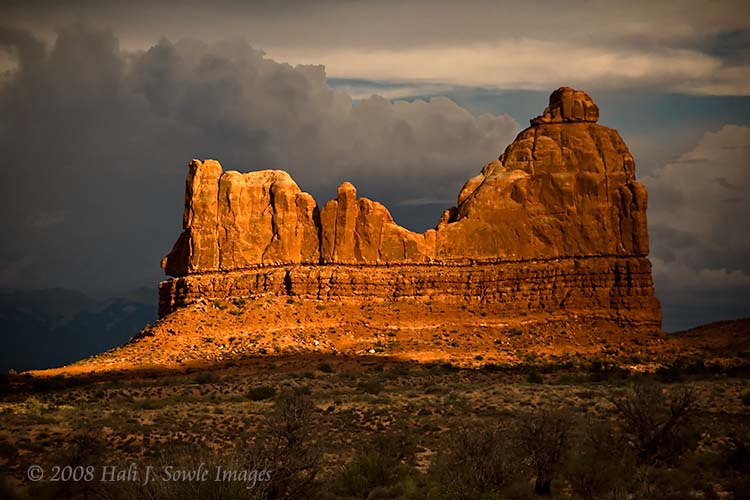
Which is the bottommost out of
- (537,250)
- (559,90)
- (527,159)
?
(537,250)

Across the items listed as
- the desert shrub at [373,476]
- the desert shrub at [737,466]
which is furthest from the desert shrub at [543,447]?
the desert shrub at [737,466]

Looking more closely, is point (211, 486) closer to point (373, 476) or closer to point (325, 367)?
point (373, 476)

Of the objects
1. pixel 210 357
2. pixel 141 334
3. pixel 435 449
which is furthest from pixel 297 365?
pixel 435 449

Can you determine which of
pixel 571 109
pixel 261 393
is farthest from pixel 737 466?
pixel 571 109

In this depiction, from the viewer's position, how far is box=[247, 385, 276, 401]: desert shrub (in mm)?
58091

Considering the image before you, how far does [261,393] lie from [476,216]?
1422 inches

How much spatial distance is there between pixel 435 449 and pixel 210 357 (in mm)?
37068

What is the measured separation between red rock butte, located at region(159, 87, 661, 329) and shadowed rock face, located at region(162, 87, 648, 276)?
4.1 inches

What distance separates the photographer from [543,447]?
3759cm

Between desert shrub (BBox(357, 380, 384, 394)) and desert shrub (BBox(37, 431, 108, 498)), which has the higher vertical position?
desert shrub (BBox(357, 380, 384, 394))

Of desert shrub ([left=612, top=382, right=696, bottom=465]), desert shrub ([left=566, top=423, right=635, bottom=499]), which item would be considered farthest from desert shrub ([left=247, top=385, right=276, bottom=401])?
desert shrub ([left=612, top=382, right=696, bottom=465])

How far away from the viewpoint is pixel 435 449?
144 feet

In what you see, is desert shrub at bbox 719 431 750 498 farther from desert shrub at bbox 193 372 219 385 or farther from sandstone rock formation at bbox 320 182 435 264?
sandstone rock formation at bbox 320 182 435 264

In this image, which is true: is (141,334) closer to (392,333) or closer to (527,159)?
(392,333)
